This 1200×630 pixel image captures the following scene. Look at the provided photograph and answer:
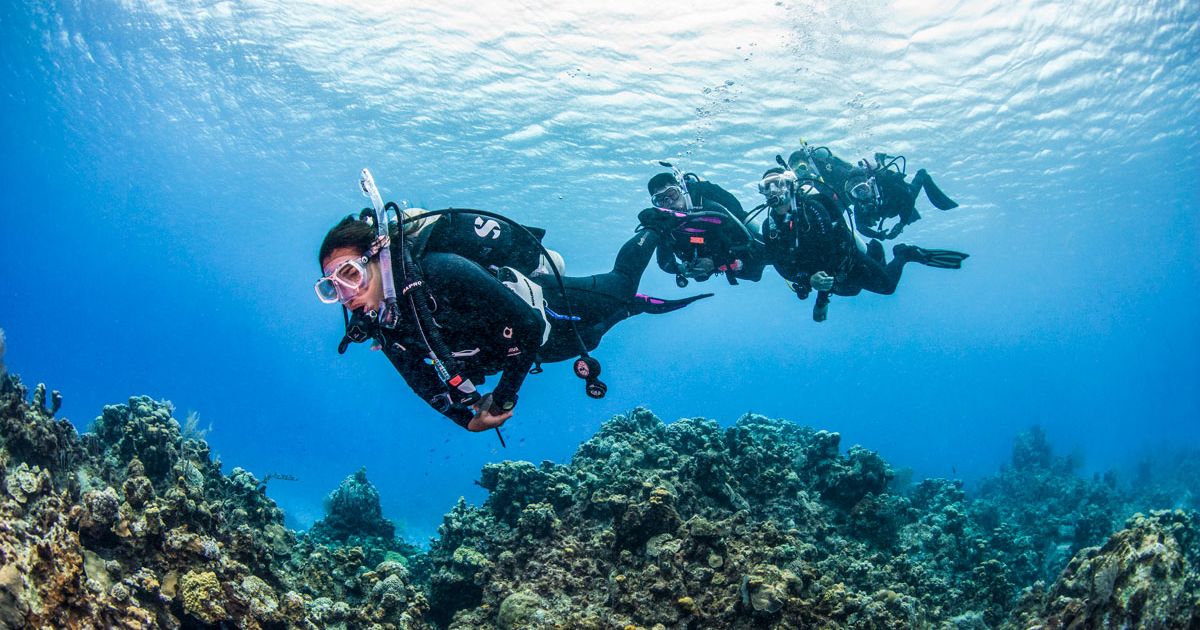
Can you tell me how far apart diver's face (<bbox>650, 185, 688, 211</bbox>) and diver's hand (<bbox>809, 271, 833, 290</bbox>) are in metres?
2.57

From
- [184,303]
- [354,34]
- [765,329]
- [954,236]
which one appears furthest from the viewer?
[765,329]

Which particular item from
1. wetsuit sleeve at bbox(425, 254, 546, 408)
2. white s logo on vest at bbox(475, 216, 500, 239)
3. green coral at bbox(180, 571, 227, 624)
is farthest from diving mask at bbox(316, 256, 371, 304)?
A: green coral at bbox(180, 571, 227, 624)

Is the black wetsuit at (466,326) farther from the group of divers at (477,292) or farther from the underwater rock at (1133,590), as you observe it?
the underwater rock at (1133,590)

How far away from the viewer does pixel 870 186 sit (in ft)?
36.0

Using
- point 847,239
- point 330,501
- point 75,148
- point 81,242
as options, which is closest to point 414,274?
point 847,239

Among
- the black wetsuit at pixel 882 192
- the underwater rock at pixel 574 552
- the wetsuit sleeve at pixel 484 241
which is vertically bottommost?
the underwater rock at pixel 574 552

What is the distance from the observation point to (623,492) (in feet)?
Result: 21.7

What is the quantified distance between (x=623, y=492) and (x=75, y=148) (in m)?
46.2

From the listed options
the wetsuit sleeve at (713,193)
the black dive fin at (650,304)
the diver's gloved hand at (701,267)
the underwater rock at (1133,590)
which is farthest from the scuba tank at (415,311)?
the wetsuit sleeve at (713,193)

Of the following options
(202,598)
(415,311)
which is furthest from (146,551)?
(415,311)

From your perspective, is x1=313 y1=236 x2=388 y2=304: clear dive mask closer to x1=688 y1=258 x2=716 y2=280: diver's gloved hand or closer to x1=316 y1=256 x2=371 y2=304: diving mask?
x1=316 y1=256 x2=371 y2=304: diving mask

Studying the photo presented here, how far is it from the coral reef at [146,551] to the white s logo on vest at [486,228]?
318 centimetres

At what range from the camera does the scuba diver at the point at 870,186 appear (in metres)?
11.0

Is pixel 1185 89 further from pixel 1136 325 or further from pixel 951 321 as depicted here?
pixel 1136 325
